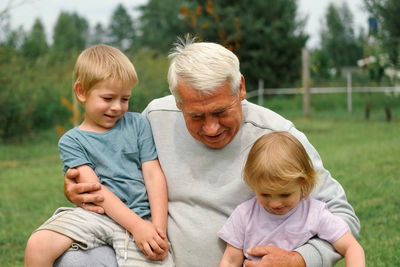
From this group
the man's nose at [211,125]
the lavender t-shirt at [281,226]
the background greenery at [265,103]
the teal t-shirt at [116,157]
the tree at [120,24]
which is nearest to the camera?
the lavender t-shirt at [281,226]

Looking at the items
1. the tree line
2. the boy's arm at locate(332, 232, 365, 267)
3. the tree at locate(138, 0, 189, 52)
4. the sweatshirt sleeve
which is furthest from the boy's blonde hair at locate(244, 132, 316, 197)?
the tree at locate(138, 0, 189, 52)

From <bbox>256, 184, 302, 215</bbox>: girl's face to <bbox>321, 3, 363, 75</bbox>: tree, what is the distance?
5309 centimetres

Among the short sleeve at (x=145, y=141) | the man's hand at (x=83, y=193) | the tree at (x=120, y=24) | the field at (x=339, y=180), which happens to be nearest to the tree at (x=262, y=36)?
the field at (x=339, y=180)

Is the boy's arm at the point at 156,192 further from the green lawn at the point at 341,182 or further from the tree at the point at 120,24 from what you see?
the tree at the point at 120,24

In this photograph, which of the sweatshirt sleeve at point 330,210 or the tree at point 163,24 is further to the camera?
the tree at point 163,24

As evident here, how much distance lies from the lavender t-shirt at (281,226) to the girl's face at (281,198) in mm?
63

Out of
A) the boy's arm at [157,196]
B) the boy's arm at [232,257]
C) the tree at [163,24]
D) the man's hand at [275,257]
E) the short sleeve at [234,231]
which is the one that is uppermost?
the tree at [163,24]

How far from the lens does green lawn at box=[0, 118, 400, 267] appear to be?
4.27 m

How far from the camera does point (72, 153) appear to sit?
8.09 feet

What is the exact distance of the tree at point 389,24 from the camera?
41.5 feet

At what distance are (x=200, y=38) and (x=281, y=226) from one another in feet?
11.5

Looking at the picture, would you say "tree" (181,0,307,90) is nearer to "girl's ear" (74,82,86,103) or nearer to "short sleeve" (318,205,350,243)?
"girl's ear" (74,82,86,103)

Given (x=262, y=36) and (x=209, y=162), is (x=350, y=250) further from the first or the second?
(x=262, y=36)

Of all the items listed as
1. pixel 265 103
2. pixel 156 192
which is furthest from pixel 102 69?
pixel 265 103
